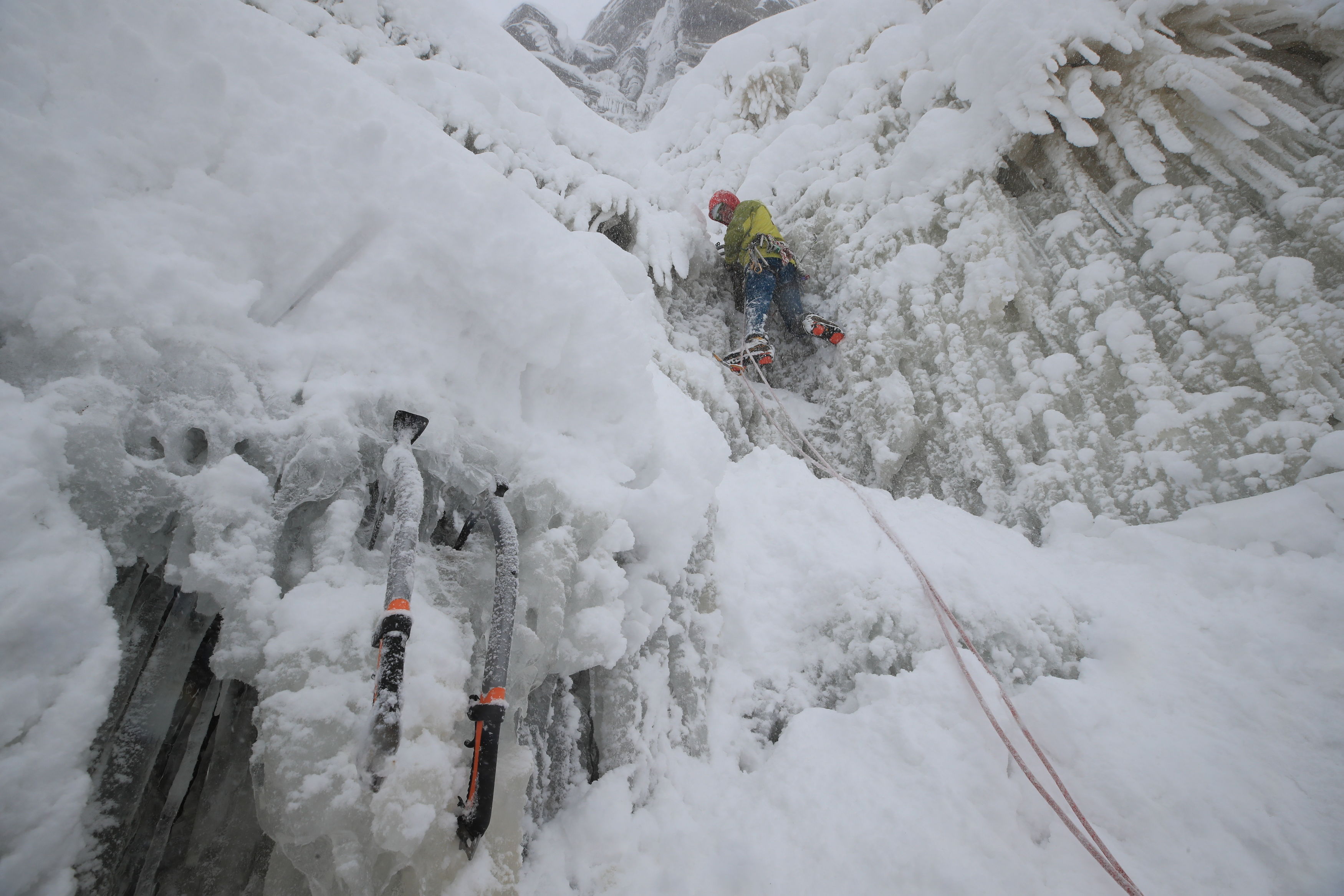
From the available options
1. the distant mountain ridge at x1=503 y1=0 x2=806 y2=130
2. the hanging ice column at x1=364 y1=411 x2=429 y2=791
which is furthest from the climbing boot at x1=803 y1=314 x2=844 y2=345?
the distant mountain ridge at x1=503 y1=0 x2=806 y2=130

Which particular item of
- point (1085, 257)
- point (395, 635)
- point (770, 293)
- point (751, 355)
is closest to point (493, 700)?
point (395, 635)

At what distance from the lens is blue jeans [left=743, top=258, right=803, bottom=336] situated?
4871mm

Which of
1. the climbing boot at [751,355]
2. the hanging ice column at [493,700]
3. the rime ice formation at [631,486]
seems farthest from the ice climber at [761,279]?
the hanging ice column at [493,700]

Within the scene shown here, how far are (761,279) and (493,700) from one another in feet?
14.4

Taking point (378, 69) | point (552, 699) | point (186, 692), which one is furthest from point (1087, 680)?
point (378, 69)

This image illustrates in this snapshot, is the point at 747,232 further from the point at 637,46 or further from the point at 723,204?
the point at 637,46

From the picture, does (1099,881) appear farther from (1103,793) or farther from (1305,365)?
(1305,365)

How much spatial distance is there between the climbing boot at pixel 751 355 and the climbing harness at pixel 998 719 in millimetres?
1049

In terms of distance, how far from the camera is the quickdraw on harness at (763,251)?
480 cm

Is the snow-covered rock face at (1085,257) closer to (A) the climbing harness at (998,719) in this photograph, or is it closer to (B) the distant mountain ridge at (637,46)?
(A) the climbing harness at (998,719)

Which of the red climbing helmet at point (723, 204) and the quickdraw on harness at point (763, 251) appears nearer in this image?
the quickdraw on harness at point (763, 251)

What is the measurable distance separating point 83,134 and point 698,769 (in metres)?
3.20

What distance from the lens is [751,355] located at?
468 cm

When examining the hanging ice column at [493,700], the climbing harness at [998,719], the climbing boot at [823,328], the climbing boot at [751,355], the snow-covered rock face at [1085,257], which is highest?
the snow-covered rock face at [1085,257]
